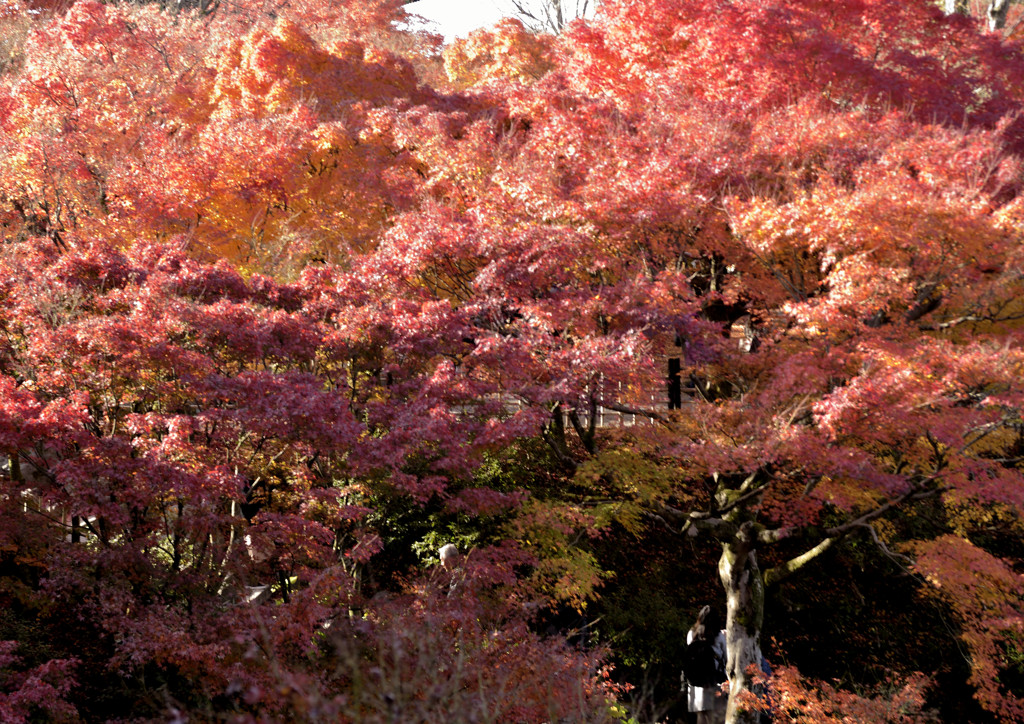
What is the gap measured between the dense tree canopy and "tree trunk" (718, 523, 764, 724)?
0.05 metres

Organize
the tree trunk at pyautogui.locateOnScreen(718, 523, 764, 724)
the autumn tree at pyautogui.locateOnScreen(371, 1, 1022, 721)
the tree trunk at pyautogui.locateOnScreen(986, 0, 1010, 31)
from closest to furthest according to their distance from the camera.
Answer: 1. the autumn tree at pyautogui.locateOnScreen(371, 1, 1022, 721)
2. the tree trunk at pyautogui.locateOnScreen(718, 523, 764, 724)
3. the tree trunk at pyautogui.locateOnScreen(986, 0, 1010, 31)

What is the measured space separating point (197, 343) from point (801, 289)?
904cm

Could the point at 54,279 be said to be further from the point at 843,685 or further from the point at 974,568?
the point at 843,685

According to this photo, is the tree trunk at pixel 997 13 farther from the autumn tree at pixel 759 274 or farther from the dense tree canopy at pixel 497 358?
the autumn tree at pixel 759 274

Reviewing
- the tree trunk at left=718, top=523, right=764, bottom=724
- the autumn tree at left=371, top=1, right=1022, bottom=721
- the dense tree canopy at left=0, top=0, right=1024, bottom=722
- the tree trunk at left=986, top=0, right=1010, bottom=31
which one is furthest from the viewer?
the tree trunk at left=986, top=0, right=1010, bottom=31

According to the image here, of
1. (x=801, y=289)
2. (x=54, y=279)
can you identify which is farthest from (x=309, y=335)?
(x=801, y=289)

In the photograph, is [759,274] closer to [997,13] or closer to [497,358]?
[497,358]

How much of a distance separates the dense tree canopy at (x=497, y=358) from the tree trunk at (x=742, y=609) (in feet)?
0.18

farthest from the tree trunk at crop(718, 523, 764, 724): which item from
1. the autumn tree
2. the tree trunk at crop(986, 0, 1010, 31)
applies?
the tree trunk at crop(986, 0, 1010, 31)

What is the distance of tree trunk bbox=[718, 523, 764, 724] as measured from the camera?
11.8 meters

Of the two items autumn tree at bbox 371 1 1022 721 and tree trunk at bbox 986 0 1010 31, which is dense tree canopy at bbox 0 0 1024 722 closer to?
autumn tree at bbox 371 1 1022 721

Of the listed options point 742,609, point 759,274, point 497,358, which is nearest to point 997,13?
point 759,274

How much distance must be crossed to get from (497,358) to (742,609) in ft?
21.3

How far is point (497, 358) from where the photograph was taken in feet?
31.7
